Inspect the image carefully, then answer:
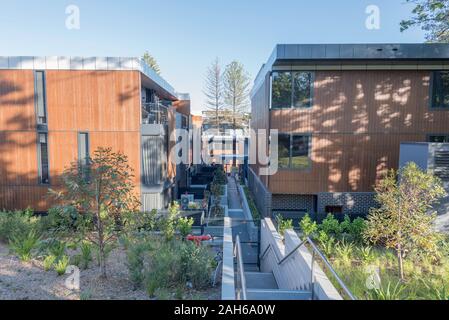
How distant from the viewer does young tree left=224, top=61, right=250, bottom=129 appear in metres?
42.2

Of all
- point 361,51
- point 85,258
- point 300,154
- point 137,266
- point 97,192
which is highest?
point 361,51

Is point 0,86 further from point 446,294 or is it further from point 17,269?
point 446,294

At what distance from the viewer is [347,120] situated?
13.1 metres

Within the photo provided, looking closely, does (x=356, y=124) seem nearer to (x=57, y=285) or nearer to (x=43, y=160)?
(x=57, y=285)

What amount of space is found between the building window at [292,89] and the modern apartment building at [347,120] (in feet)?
0.13

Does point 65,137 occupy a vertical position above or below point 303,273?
above

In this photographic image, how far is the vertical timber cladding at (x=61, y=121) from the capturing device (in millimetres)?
12070

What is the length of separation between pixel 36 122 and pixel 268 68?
32.8 feet

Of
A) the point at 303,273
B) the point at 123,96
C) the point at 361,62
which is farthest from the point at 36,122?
the point at 361,62

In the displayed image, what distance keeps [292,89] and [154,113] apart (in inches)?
248

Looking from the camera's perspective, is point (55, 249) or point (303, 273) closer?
point (303, 273)

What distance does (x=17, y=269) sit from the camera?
684 centimetres

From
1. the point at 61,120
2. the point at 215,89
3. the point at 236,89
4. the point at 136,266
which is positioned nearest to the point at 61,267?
the point at 136,266

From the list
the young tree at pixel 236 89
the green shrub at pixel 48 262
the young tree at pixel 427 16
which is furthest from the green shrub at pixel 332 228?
the young tree at pixel 236 89
